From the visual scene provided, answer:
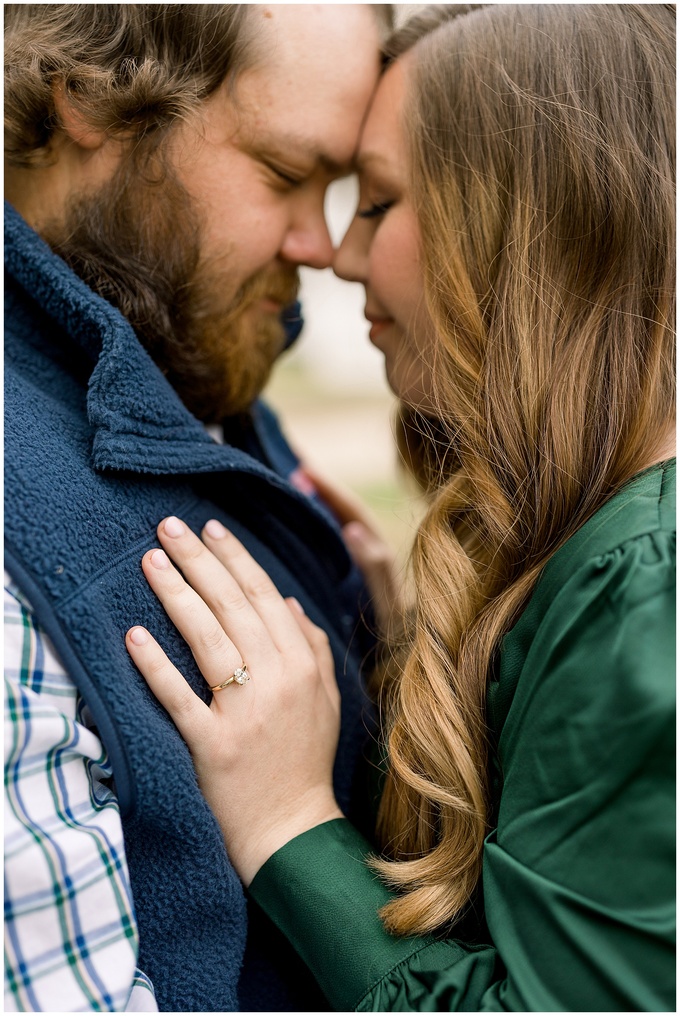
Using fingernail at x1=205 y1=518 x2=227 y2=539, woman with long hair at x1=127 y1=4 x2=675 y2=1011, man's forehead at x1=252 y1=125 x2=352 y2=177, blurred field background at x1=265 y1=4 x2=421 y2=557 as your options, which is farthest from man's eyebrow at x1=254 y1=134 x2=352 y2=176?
blurred field background at x1=265 y1=4 x2=421 y2=557

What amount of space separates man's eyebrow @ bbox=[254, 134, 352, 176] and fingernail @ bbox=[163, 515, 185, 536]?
2.44 feet

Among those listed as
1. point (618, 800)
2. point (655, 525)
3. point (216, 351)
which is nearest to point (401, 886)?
point (618, 800)

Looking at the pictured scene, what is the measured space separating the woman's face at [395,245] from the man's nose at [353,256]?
4 cm

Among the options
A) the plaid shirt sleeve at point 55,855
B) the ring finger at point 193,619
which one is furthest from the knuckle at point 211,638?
the plaid shirt sleeve at point 55,855

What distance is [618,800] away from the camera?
90 centimetres

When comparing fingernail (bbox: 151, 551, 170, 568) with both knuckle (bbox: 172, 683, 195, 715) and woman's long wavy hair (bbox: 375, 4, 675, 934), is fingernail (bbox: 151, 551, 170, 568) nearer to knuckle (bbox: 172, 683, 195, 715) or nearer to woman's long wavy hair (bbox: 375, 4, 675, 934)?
knuckle (bbox: 172, 683, 195, 715)

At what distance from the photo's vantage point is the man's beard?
1.43m

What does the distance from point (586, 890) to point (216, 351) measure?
3.77 ft

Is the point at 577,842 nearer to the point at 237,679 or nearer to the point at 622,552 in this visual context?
the point at 622,552

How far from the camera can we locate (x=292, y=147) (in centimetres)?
151

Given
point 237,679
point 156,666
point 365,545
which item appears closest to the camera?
point 156,666

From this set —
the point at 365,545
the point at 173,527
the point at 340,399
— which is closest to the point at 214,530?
the point at 173,527

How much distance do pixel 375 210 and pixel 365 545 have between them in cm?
93

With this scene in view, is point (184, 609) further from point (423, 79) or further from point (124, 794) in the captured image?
point (423, 79)
